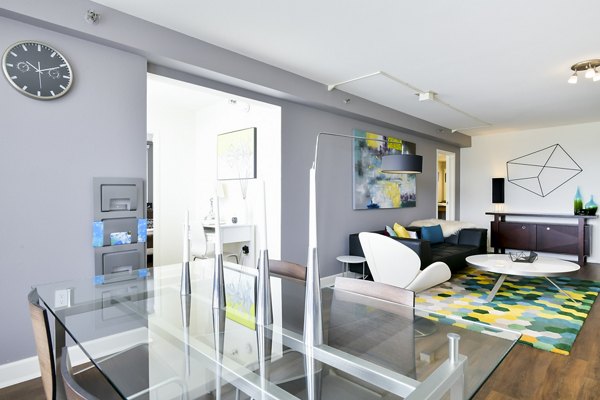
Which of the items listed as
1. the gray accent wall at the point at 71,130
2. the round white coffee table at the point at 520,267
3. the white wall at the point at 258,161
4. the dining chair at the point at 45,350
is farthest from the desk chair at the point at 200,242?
the dining chair at the point at 45,350

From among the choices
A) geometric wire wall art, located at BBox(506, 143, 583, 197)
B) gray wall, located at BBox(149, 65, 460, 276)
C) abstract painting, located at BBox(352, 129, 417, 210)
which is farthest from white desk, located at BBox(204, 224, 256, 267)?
geometric wire wall art, located at BBox(506, 143, 583, 197)

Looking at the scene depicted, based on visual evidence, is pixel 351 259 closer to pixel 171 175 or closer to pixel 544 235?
pixel 171 175

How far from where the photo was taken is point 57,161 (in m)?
2.39

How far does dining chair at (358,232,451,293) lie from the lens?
143 inches

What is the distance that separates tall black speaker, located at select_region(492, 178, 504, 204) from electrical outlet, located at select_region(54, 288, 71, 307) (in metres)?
7.63

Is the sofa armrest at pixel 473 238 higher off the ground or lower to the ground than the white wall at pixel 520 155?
lower

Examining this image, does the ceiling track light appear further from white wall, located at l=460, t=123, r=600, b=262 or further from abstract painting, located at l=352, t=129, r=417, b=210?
white wall, located at l=460, t=123, r=600, b=262

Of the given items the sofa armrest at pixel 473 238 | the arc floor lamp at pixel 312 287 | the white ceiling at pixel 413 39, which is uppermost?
the white ceiling at pixel 413 39

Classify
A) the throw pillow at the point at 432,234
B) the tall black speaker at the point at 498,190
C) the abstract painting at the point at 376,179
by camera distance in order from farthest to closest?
1. the tall black speaker at the point at 498,190
2. the throw pillow at the point at 432,234
3. the abstract painting at the point at 376,179

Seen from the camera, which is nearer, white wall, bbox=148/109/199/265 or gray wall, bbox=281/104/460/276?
gray wall, bbox=281/104/460/276

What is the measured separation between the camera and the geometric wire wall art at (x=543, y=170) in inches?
264

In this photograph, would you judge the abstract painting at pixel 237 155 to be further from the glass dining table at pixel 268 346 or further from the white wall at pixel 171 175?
the glass dining table at pixel 268 346

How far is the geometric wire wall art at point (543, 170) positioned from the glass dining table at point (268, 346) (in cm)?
689

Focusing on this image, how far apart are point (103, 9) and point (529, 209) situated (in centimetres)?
776
